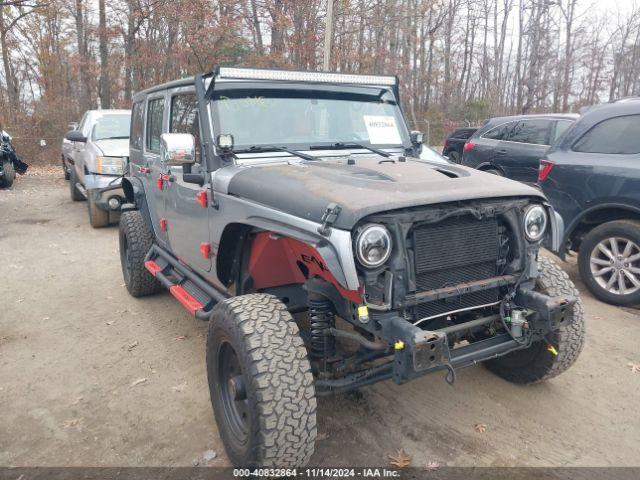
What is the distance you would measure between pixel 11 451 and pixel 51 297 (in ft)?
9.48

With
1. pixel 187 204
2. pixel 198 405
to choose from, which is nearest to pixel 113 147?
pixel 187 204

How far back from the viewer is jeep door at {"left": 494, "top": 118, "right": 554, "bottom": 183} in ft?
29.2

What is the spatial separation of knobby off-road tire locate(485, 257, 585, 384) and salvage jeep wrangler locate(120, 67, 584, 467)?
0.01 metres

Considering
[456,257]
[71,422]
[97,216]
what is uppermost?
[456,257]

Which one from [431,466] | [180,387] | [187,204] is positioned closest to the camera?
[431,466]

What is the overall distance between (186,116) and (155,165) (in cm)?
91

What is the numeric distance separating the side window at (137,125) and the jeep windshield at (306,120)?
6.26ft

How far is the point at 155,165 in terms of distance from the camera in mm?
4824

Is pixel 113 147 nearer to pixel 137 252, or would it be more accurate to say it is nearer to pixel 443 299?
pixel 137 252

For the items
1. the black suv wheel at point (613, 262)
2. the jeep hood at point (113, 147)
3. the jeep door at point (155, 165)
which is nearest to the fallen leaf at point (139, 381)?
the jeep door at point (155, 165)

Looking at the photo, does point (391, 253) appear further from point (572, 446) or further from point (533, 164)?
point (533, 164)

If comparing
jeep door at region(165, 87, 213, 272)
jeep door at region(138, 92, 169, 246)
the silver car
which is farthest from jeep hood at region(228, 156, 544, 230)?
the silver car

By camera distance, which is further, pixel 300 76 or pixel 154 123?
pixel 154 123

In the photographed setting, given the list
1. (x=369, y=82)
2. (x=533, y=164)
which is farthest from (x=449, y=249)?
(x=533, y=164)
